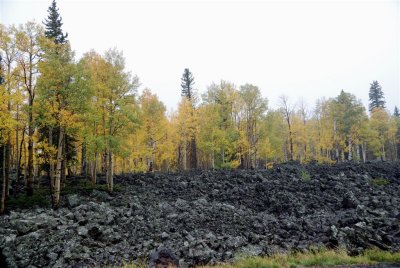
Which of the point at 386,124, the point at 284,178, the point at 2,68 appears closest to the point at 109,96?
the point at 2,68

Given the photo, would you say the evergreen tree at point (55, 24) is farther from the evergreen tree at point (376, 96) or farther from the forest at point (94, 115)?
the evergreen tree at point (376, 96)

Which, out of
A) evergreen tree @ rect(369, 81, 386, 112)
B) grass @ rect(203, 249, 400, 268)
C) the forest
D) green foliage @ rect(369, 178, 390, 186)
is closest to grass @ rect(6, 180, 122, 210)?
the forest

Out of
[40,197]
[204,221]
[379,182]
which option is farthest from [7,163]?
[379,182]

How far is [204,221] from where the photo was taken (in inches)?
643

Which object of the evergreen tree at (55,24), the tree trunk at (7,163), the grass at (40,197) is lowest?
the grass at (40,197)

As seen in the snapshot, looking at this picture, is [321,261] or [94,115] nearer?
[321,261]

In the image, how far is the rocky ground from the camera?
38.9 ft

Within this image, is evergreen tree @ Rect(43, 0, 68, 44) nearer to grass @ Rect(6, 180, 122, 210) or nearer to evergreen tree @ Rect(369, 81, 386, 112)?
grass @ Rect(6, 180, 122, 210)

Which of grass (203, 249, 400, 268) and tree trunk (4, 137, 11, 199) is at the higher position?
tree trunk (4, 137, 11, 199)

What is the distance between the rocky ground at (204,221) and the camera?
11867mm

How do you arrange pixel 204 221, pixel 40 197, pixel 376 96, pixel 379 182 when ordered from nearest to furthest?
pixel 204 221 → pixel 40 197 → pixel 379 182 → pixel 376 96

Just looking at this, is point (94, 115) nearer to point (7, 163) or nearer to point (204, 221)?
point (7, 163)

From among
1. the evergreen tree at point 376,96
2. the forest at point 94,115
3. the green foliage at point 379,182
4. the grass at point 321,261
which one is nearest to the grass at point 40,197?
the forest at point 94,115

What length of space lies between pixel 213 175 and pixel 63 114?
51.0ft
